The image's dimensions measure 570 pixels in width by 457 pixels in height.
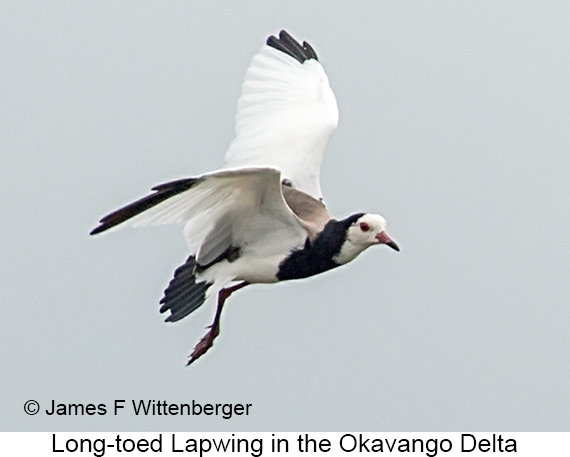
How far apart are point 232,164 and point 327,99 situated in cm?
144

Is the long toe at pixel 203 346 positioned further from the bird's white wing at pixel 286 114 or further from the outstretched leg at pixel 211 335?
the bird's white wing at pixel 286 114

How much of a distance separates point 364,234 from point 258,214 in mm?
854

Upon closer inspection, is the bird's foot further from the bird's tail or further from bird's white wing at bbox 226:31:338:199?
bird's white wing at bbox 226:31:338:199

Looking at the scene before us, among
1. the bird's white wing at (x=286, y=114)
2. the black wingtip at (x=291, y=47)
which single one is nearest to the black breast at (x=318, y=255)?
the bird's white wing at (x=286, y=114)

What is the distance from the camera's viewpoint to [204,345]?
1437 centimetres

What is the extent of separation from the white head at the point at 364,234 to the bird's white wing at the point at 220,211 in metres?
0.37

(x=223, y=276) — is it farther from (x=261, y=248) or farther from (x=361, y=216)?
(x=361, y=216)

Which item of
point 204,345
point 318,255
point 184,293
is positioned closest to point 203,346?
point 204,345

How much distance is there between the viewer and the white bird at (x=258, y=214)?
40.8 ft

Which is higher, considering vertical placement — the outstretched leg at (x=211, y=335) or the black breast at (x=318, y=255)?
the black breast at (x=318, y=255)

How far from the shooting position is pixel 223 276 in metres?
13.7

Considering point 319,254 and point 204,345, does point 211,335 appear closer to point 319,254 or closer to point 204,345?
point 204,345

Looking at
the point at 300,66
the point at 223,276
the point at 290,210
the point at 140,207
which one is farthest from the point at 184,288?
the point at 300,66

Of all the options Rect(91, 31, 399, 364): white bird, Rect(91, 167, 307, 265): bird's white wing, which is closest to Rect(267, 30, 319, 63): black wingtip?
Rect(91, 31, 399, 364): white bird
